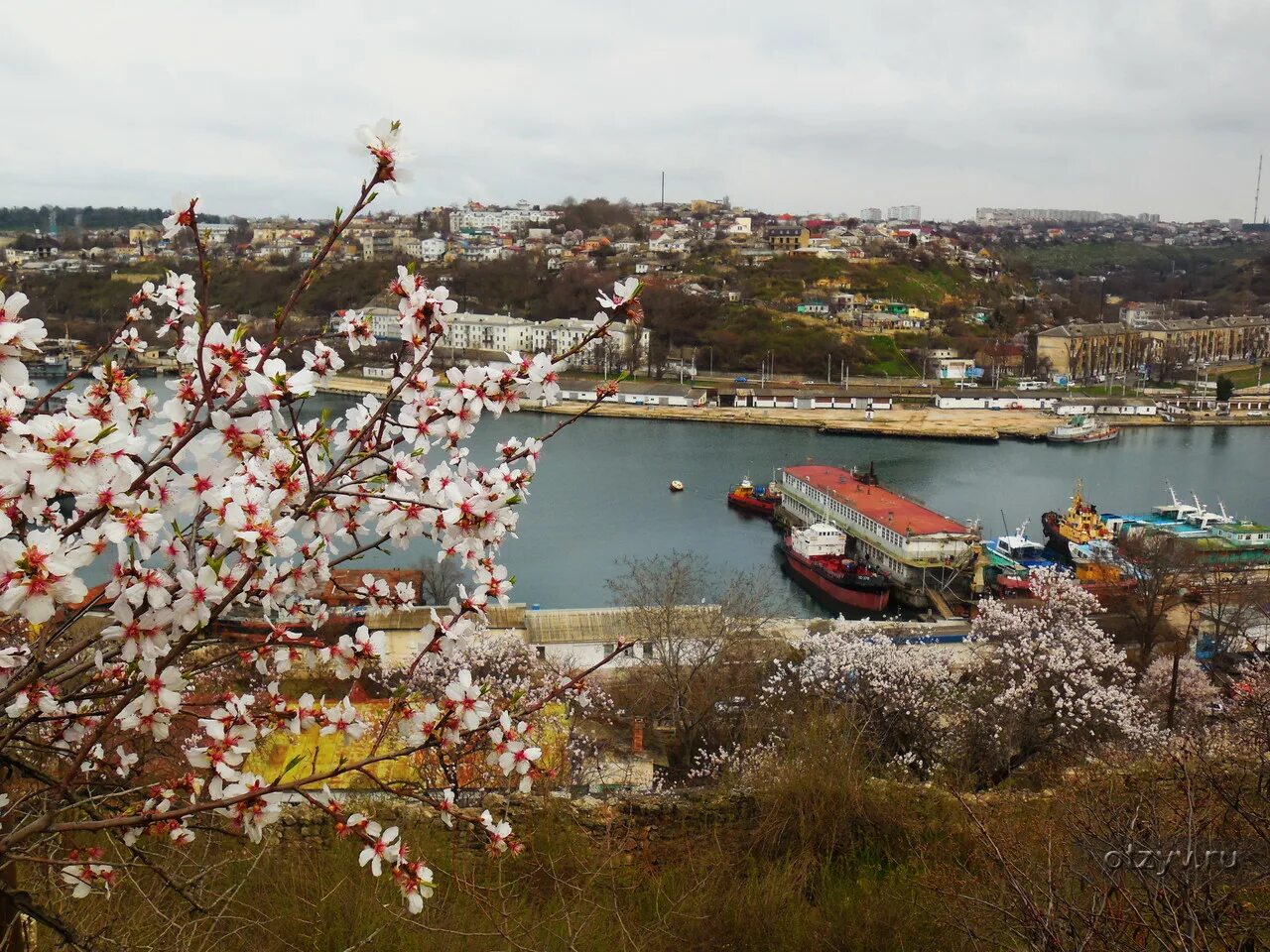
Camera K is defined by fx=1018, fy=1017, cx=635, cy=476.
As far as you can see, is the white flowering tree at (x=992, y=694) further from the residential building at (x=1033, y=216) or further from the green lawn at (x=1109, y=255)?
the residential building at (x=1033, y=216)

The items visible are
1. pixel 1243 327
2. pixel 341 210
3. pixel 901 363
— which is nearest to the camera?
pixel 341 210

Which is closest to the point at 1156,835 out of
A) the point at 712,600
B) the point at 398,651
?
the point at 398,651

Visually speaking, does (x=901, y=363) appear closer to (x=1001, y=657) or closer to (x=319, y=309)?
(x=319, y=309)

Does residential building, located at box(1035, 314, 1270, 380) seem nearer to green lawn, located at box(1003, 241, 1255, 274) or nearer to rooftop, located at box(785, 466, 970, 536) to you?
rooftop, located at box(785, 466, 970, 536)

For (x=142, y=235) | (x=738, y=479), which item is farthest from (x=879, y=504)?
(x=142, y=235)

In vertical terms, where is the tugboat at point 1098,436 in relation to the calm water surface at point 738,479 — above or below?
above

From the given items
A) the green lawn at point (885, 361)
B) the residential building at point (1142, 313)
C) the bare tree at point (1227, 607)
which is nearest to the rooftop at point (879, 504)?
the bare tree at point (1227, 607)
